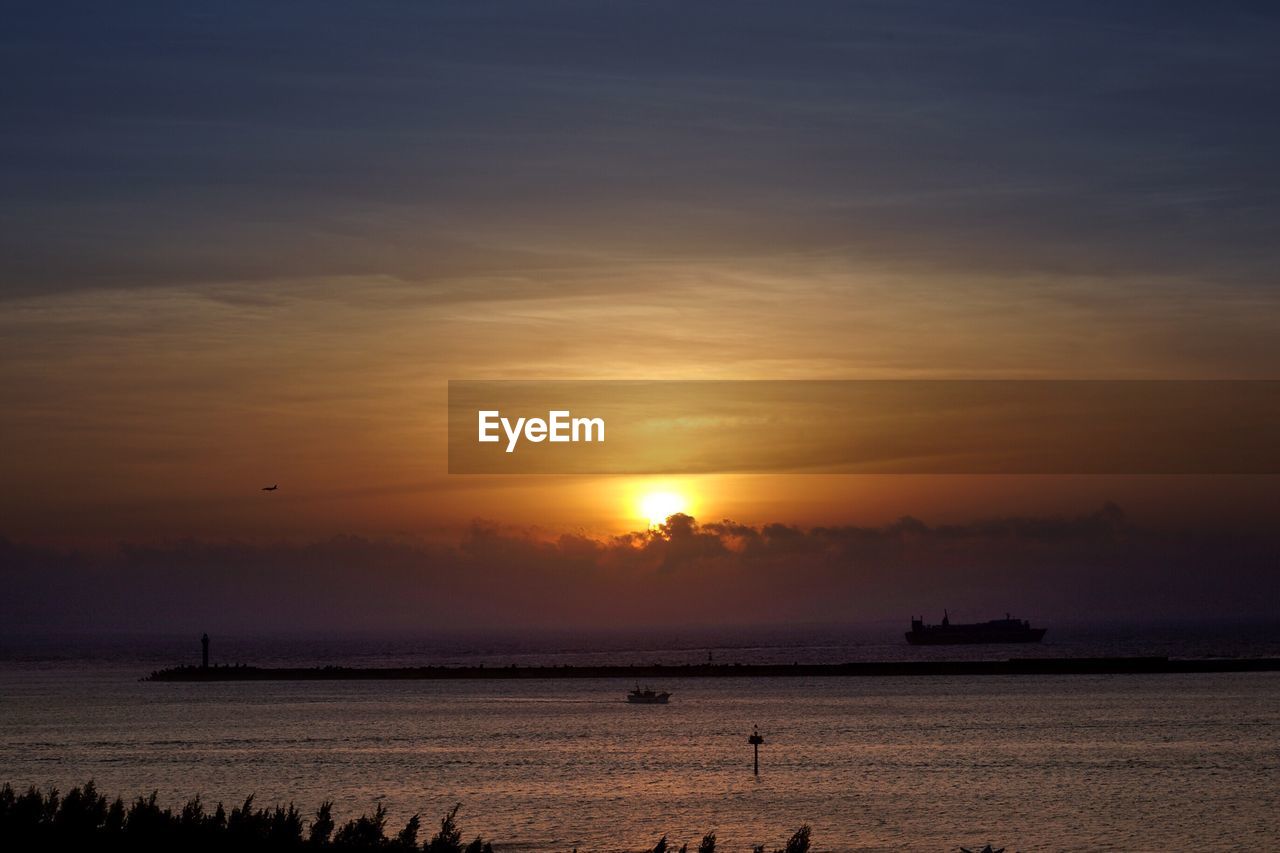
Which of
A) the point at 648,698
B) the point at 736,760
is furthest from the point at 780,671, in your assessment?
the point at 736,760

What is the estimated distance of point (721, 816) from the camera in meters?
61.2

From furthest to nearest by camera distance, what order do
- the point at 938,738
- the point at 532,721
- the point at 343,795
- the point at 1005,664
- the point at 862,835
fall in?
the point at 1005,664
the point at 532,721
the point at 938,738
the point at 343,795
the point at 862,835

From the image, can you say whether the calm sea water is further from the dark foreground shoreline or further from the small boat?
the dark foreground shoreline

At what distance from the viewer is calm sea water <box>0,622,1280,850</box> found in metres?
59.1

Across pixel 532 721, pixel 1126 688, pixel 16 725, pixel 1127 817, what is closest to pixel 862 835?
pixel 1127 817

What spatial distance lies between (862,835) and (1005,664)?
4841 inches

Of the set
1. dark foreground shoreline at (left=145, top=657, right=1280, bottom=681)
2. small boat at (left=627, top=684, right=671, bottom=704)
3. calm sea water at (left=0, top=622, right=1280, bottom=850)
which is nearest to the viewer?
calm sea water at (left=0, top=622, right=1280, bottom=850)

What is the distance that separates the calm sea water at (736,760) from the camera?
194 ft

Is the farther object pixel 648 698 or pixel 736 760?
pixel 648 698

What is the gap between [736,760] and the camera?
269ft

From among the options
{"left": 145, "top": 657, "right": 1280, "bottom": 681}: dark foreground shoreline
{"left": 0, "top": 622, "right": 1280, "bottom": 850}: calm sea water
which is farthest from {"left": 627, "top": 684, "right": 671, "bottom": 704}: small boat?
{"left": 145, "top": 657, "right": 1280, "bottom": 681}: dark foreground shoreline

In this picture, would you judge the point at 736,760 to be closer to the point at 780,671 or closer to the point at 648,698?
the point at 648,698

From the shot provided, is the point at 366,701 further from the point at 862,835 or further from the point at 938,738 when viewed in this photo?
the point at 862,835

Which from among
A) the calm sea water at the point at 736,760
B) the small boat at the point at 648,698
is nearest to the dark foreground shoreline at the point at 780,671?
the calm sea water at the point at 736,760
